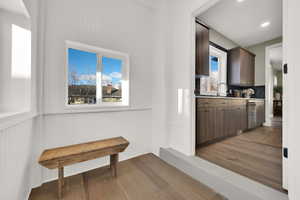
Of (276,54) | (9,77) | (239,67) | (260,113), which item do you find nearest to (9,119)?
(9,77)

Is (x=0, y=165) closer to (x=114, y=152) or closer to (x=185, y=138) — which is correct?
(x=114, y=152)

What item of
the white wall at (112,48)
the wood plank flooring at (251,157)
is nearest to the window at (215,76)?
the wood plank flooring at (251,157)

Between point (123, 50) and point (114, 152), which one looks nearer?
point (114, 152)

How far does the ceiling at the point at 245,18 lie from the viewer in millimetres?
2449

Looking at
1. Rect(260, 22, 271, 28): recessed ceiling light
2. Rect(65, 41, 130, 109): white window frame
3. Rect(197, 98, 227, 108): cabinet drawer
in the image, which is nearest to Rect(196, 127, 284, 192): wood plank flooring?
Rect(197, 98, 227, 108): cabinet drawer

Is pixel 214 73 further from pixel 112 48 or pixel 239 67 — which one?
pixel 112 48

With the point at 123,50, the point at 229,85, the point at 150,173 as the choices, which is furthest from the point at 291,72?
the point at 229,85

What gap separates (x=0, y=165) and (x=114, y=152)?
39.1 inches

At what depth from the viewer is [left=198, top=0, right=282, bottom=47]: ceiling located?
2.45m

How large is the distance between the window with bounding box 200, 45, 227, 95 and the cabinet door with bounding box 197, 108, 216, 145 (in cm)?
81

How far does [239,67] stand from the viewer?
359 centimetres

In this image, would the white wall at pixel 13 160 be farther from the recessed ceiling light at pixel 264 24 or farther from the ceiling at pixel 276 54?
the ceiling at pixel 276 54

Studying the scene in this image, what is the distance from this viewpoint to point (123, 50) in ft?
6.69

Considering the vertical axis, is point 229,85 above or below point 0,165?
above
